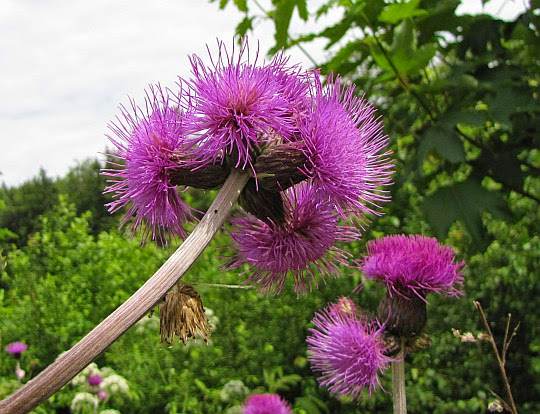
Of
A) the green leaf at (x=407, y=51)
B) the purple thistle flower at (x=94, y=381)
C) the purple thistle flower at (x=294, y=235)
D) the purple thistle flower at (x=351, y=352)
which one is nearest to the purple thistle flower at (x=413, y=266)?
the purple thistle flower at (x=351, y=352)

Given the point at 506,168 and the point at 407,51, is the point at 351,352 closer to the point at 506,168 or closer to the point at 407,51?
the point at 407,51

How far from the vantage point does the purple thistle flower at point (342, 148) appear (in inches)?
46.8

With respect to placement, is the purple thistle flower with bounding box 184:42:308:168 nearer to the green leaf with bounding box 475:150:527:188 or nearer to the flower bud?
the flower bud

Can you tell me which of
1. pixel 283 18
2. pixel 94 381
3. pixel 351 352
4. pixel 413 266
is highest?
pixel 283 18

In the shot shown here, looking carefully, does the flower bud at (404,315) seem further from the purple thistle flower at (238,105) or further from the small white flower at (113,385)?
the small white flower at (113,385)

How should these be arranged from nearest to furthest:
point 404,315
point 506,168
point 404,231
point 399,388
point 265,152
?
point 265,152, point 399,388, point 404,315, point 506,168, point 404,231

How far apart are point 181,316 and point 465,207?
5.27 feet

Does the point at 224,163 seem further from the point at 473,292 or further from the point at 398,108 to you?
the point at 473,292

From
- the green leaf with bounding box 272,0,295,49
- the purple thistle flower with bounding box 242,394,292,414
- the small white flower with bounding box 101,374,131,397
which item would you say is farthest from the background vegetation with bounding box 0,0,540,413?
the purple thistle flower with bounding box 242,394,292,414

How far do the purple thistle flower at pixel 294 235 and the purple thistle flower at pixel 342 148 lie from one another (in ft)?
0.22

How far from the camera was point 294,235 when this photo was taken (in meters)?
1.34

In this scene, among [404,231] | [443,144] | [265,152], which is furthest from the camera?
[404,231]

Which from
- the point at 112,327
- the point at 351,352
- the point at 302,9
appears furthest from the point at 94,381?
the point at 112,327

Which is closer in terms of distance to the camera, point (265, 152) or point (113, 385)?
point (265, 152)
